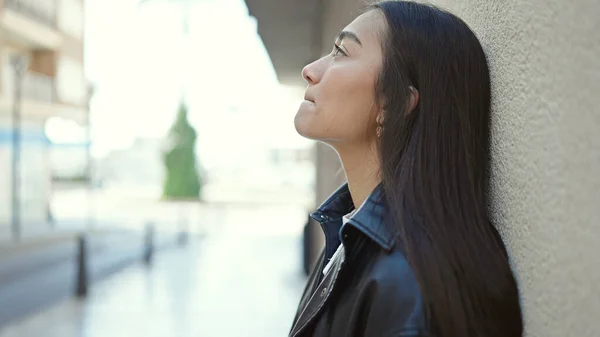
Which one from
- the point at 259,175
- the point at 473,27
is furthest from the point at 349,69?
the point at 259,175

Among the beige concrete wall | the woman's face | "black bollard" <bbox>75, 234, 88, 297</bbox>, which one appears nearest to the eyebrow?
the woman's face

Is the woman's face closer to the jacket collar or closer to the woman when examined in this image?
the woman

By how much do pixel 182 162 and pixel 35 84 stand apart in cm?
948

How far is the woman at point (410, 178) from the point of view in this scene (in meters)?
1.14

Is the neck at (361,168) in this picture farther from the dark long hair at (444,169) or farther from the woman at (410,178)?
the dark long hair at (444,169)

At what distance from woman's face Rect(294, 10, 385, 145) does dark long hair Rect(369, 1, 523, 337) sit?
0.04 meters

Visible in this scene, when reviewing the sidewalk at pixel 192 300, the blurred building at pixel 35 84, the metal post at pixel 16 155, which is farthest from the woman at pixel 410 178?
the metal post at pixel 16 155

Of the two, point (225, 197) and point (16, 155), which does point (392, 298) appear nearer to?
point (16, 155)

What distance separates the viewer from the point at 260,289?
31.8 feet

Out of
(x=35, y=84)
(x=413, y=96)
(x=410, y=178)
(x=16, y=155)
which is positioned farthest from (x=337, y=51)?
(x=35, y=84)

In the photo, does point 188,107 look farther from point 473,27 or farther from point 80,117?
point 473,27

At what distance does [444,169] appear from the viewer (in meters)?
1.31

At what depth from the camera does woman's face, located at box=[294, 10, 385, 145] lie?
148cm

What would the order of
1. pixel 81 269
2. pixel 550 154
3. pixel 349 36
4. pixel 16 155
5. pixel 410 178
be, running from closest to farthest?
1. pixel 550 154
2. pixel 410 178
3. pixel 349 36
4. pixel 81 269
5. pixel 16 155
